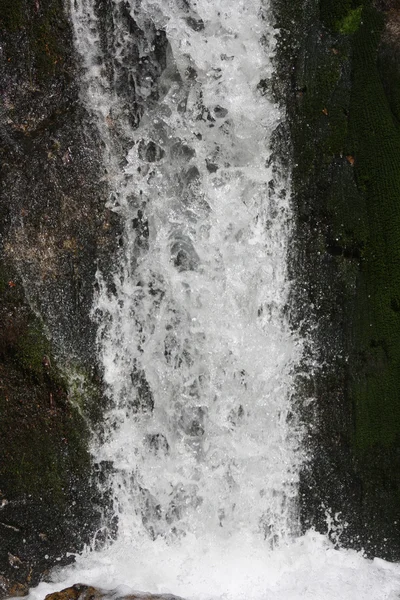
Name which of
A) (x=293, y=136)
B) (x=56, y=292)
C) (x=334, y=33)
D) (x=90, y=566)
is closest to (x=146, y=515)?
(x=90, y=566)

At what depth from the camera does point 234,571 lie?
4.23 metres

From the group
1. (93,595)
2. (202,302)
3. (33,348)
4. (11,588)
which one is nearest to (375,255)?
(202,302)

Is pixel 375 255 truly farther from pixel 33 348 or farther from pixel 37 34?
pixel 37 34

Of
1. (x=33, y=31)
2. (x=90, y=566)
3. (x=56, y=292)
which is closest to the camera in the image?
(x=33, y=31)

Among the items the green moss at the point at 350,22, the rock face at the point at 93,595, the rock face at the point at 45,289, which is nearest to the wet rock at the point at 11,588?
the rock face at the point at 45,289

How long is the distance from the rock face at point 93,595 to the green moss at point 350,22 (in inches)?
149

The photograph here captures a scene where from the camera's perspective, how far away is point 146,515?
4230mm

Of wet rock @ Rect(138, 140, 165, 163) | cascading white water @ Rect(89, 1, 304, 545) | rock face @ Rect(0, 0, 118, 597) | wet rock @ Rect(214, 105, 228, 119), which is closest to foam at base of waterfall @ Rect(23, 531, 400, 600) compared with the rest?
cascading white water @ Rect(89, 1, 304, 545)

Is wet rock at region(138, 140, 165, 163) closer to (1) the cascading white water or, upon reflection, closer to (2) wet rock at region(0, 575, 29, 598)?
(1) the cascading white water

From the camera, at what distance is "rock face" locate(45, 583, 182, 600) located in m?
3.97

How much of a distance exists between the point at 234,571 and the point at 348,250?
229 centimetres

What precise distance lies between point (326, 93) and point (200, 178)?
38.6 inches

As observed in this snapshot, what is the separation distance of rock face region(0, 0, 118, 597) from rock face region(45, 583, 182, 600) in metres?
0.24

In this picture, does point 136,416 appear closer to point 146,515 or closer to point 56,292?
point 146,515
